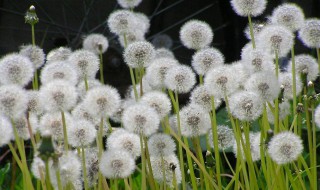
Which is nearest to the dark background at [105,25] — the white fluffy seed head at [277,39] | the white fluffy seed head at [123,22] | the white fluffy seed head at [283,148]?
the white fluffy seed head at [123,22]

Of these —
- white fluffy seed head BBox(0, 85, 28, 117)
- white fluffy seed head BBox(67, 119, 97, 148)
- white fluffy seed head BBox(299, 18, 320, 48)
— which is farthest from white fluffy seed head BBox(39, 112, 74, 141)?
white fluffy seed head BBox(299, 18, 320, 48)

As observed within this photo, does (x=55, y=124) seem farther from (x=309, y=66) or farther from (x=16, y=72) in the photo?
(x=309, y=66)

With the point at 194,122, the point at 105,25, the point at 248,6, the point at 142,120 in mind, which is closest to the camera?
the point at 142,120

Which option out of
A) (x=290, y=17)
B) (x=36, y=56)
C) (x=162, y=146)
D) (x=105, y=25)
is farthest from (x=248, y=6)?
(x=105, y=25)

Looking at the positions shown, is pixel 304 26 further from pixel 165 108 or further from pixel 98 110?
pixel 98 110

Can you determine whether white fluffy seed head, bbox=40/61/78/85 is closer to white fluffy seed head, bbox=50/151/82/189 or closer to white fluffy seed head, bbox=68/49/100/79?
white fluffy seed head, bbox=68/49/100/79

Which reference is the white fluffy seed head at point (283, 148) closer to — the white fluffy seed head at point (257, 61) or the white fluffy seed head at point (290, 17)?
A: the white fluffy seed head at point (257, 61)
